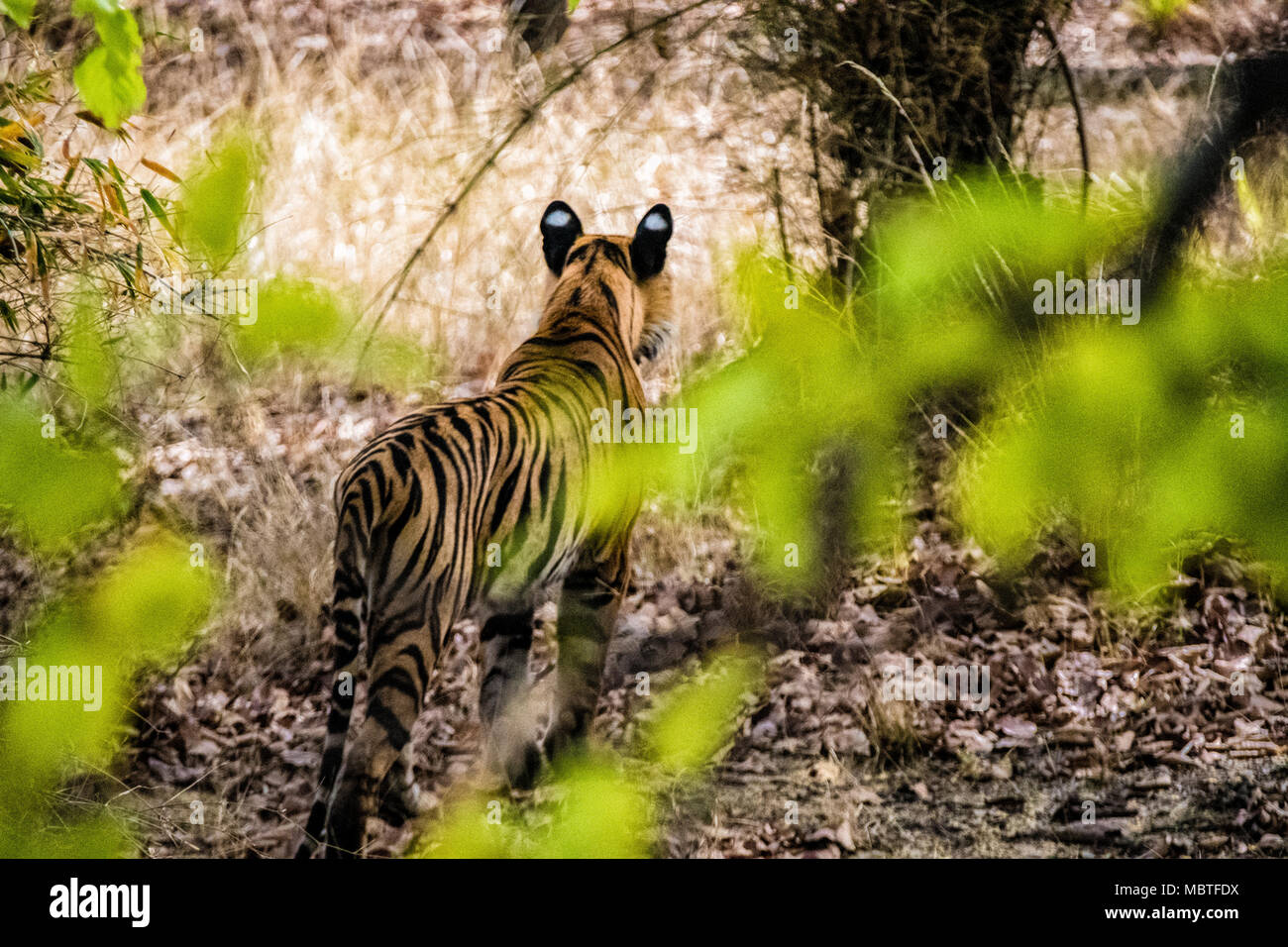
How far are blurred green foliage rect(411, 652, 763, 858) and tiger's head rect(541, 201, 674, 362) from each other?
102cm

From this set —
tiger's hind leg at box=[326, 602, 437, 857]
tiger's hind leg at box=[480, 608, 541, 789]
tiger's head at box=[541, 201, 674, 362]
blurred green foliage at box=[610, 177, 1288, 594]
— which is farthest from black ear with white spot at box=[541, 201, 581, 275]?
tiger's hind leg at box=[326, 602, 437, 857]

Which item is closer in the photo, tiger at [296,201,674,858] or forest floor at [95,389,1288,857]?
tiger at [296,201,674,858]


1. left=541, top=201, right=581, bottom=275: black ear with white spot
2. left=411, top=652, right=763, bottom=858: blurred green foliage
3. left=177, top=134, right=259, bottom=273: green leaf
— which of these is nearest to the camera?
left=411, top=652, right=763, bottom=858: blurred green foliage

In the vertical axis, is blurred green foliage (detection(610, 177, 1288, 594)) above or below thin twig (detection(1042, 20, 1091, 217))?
below

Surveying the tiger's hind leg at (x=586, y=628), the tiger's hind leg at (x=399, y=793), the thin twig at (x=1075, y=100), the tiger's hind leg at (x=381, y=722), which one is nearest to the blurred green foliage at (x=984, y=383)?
the thin twig at (x=1075, y=100)

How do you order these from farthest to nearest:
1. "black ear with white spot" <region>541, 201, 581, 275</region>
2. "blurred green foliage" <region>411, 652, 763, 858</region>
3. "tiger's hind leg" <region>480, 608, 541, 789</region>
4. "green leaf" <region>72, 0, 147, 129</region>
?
"black ear with white spot" <region>541, 201, 581, 275</region>
"tiger's hind leg" <region>480, 608, 541, 789</region>
"blurred green foliage" <region>411, 652, 763, 858</region>
"green leaf" <region>72, 0, 147, 129</region>

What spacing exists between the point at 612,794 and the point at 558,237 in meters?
1.64

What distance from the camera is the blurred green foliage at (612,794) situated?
3.05m

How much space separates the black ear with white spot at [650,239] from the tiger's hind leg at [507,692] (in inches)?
42.3

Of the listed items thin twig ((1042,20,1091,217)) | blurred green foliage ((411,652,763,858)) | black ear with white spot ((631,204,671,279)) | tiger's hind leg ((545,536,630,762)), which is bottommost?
blurred green foliage ((411,652,763,858))

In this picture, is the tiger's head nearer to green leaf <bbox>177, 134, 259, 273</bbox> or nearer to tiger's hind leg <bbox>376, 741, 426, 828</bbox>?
green leaf <bbox>177, 134, 259, 273</bbox>

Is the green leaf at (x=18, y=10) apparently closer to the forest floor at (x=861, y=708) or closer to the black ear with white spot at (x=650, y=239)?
the forest floor at (x=861, y=708)

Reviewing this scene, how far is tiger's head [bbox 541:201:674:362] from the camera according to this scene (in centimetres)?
339
